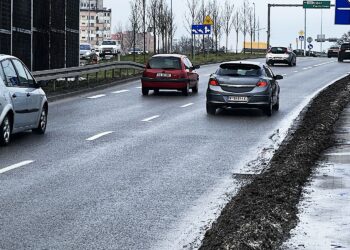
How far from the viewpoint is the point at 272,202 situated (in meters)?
8.82

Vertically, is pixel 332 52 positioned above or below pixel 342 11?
below

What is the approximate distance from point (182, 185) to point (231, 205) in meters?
1.70

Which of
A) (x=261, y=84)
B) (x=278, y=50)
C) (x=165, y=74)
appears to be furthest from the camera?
(x=278, y=50)

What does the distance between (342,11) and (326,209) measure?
1674cm

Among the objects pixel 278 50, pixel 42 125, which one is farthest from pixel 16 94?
pixel 278 50

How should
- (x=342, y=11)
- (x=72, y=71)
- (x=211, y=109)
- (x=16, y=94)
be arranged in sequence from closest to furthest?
1. (x=16, y=94)
2. (x=211, y=109)
3. (x=342, y=11)
4. (x=72, y=71)

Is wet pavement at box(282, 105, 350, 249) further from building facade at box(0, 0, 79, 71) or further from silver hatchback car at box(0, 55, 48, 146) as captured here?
building facade at box(0, 0, 79, 71)

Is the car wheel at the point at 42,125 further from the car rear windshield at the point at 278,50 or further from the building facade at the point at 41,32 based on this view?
the car rear windshield at the point at 278,50

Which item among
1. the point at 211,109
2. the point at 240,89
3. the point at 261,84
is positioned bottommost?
the point at 211,109

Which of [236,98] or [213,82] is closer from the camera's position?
[236,98]

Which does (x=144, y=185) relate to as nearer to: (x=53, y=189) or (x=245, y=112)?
(x=53, y=189)

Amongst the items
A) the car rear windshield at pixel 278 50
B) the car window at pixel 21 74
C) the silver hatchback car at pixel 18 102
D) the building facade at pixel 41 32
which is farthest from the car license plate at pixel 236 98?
the car rear windshield at pixel 278 50

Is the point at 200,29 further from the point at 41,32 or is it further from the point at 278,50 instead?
the point at 41,32

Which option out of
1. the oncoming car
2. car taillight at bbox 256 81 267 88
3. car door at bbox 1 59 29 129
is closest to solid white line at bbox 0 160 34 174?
car door at bbox 1 59 29 129
